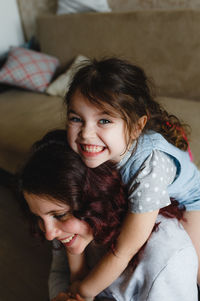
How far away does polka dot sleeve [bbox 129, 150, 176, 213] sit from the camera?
759 millimetres

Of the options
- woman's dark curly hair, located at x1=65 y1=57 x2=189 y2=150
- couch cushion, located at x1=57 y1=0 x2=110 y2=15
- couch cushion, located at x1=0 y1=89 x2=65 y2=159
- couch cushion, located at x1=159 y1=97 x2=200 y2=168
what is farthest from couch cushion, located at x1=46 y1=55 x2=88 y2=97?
woman's dark curly hair, located at x1=65 y1=57 x2=189 y2=150

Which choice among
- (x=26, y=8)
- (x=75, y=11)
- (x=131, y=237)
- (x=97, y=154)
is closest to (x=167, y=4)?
(x=75, y=11)

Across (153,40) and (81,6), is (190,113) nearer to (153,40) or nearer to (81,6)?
(153,40)

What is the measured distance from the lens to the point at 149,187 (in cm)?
77

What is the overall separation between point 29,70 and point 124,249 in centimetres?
193

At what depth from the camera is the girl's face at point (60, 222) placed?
733 mm

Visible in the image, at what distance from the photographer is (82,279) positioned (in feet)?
3.07

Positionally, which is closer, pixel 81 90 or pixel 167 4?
pixel 81 90

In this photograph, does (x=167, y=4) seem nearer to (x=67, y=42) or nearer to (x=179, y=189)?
(x=67, y=42)

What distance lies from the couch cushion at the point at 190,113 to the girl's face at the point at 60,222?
71 centimetres

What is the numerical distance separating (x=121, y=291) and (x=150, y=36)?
158 centimetres

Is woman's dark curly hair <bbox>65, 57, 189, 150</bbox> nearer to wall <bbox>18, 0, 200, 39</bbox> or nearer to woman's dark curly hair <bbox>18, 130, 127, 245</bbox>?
woman's dark curly hair <bbox>18, 130, 127, 245</bbox>

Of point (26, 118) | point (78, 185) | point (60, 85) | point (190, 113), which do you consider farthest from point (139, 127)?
point (60, 85)

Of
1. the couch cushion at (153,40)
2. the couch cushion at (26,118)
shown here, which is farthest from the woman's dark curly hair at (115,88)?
the couch cushion at (153,40)
